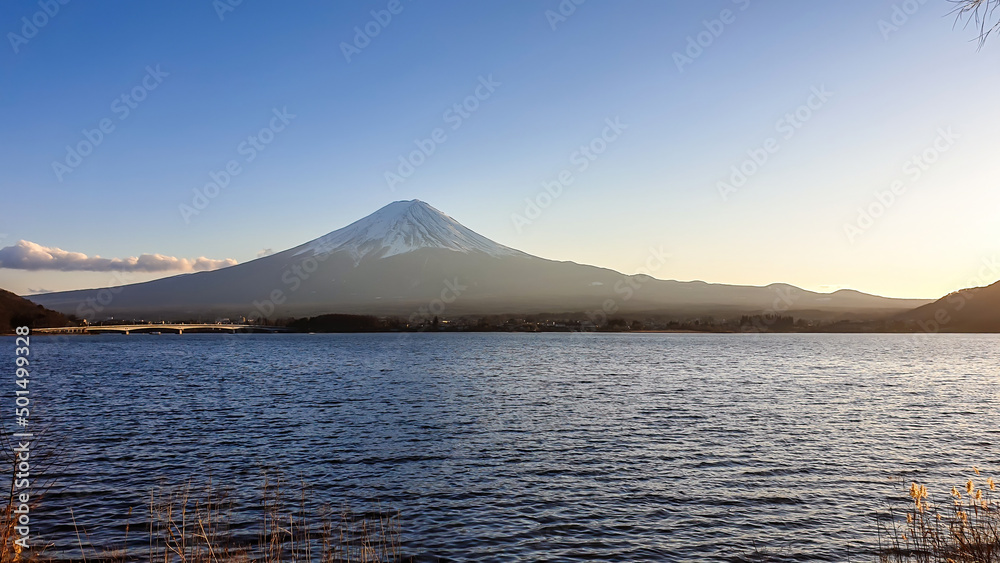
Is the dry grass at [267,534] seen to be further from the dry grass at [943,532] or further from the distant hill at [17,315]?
the distant hill at [17,315]

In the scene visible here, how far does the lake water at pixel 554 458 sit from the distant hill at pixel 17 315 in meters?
174

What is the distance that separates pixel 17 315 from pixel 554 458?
707 feet

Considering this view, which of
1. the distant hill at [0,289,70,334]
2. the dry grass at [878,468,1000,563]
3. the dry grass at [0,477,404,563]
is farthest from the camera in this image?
the distant hill at [0,289,70,334]

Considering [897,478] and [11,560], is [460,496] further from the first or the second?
[897,478]

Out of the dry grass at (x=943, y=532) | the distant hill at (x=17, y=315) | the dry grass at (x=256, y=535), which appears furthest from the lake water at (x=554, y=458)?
the distant hill at (x=17, y=315)

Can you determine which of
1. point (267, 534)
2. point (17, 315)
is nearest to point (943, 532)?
point (267, 534)

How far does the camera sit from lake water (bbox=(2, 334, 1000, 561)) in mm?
14281

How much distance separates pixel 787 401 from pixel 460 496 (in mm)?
29273

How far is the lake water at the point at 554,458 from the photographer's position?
46.9ft

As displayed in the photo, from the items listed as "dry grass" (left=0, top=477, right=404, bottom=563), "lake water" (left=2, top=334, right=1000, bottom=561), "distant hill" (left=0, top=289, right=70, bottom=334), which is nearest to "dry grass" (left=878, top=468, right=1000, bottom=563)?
"lake water" (left=2, top=334, right=1000, bottom=561)

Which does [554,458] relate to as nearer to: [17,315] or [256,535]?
[256,535]

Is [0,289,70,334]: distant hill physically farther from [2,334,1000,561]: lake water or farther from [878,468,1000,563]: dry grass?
[878,468,1000,563]: dry grass

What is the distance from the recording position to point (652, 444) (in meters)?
24.7

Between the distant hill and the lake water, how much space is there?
571 ft
